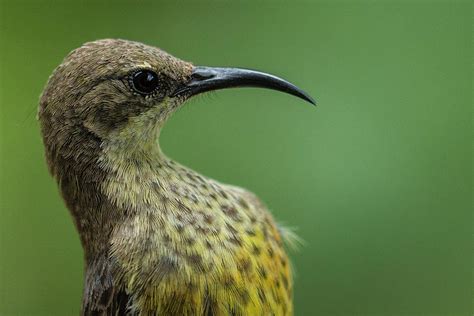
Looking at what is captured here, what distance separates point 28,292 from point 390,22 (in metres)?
3.19

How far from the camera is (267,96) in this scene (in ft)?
17.6

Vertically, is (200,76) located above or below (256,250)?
above

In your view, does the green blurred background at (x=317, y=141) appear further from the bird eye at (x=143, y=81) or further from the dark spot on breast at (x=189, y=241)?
the dark spot on breast at (x=189, y=241)

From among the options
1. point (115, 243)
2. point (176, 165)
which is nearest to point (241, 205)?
point (176, 165)

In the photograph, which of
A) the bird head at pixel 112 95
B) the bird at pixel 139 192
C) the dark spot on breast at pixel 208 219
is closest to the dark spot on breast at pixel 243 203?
the bird at pixel 139 192

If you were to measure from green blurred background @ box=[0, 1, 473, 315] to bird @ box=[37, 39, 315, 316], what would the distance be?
113cm

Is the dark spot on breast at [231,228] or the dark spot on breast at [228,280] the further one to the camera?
the dark spot on breast at [231,228]

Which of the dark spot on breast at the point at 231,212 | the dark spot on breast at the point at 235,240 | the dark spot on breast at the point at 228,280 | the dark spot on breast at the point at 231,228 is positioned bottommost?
the dark spot on breast at the point at 228,280

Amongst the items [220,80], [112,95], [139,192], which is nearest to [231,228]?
[139,192]

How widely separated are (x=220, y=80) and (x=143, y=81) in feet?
1.11

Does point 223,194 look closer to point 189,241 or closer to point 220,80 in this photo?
point 189,241

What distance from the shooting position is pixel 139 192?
11.1 feet

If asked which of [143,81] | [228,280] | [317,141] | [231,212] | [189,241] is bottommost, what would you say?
[228,280]

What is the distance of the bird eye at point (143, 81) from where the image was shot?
3.41 metres
